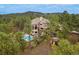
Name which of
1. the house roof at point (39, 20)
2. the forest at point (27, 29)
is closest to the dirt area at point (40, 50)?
the forest at point (27, 29)

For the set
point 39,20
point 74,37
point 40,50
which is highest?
point 39,20

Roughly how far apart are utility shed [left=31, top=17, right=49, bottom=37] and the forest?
28 millimetres

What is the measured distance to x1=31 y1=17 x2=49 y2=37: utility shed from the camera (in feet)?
3.17

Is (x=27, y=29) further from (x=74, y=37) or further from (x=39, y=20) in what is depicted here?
(x=74, y=37)

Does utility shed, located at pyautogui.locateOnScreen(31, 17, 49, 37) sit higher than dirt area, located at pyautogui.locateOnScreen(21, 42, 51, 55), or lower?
higher

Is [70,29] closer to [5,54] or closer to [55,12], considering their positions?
[55,12]

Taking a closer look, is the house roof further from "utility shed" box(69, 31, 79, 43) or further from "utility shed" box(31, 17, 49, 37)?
"utility shed" box(69, 31, 79, 43)

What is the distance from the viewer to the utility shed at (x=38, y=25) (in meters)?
0.97

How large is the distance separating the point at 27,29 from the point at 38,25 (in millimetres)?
92

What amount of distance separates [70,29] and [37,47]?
29 cm

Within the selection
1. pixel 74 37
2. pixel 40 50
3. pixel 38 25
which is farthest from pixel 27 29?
pixel 74 37

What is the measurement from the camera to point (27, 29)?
3.15 ft

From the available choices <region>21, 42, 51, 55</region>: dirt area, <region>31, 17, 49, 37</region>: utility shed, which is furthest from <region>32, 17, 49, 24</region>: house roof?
<region>21, 42, 51, 55</region>: dirt area
